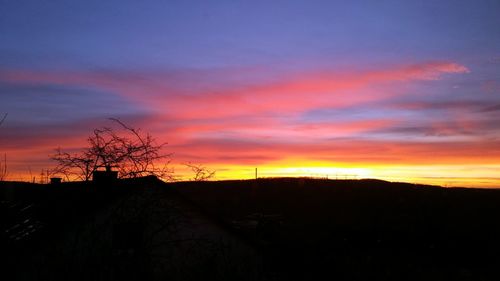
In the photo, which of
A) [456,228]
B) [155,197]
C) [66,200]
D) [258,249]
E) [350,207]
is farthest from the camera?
[350,207]

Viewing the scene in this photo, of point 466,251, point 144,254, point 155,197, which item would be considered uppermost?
point 155,197

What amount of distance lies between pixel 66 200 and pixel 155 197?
1332cm

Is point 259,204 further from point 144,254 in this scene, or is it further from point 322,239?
point 144,254

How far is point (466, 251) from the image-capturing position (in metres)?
35.9

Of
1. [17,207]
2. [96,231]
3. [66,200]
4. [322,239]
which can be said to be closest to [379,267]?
[322,239]

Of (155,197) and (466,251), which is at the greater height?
(155,197)

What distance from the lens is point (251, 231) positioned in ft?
120

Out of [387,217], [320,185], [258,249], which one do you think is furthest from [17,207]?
[320,185]

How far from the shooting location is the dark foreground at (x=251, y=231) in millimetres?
9844

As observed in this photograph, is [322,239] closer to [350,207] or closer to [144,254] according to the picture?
[350,207]

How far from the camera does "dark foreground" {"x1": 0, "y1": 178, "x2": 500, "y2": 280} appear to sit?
32.3 ft

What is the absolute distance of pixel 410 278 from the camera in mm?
25109

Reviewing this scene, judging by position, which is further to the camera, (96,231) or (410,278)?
(410,278)

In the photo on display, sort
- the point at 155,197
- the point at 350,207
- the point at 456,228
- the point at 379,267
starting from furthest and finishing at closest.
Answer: the point at 350,207, the point at 456,228, the point at 379,267, the point at 155,197
